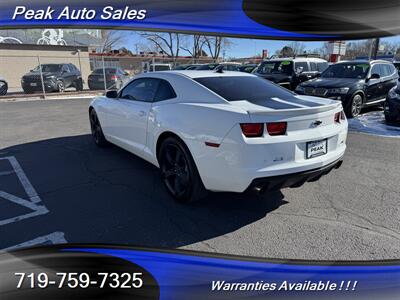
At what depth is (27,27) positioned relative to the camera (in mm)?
3348

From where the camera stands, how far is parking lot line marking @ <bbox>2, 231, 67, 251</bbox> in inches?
111

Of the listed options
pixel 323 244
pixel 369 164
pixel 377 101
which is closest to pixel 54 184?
pixel 323 244

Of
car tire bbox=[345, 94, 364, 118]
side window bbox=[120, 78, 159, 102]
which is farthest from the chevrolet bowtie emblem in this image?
car tire bbox=[345, 94, 364, 118]

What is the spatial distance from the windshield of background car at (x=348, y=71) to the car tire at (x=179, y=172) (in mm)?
7778

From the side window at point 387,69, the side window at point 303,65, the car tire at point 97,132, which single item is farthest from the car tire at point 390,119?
the car tire at point 97,132

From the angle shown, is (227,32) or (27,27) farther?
(227,32)

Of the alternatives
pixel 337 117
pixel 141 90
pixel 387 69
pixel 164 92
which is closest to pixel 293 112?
pixel 337 117

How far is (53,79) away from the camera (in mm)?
16562

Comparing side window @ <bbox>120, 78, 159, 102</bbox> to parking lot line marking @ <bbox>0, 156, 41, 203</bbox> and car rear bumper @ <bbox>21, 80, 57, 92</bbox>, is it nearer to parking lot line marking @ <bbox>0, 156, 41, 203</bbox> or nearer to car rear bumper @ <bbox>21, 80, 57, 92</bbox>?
parking lot line marking @ <bbox>0, 156, 41, 203</bbox>

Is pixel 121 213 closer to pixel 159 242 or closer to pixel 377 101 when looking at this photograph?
pixel 159 242

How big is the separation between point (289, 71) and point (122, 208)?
9.98m

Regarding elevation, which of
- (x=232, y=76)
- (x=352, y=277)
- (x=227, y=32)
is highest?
(x=227, y=32)

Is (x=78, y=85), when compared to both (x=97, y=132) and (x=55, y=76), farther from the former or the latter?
(x=97, y=132)

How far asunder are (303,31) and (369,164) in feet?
8.03
